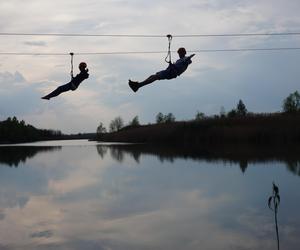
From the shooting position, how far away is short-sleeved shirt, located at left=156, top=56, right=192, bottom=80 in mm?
8906

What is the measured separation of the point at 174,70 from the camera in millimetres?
8914

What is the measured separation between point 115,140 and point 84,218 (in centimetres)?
6384

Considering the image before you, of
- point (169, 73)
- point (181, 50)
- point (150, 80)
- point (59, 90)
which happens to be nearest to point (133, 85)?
point (150, 80)

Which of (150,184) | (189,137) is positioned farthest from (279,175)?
(189,137)

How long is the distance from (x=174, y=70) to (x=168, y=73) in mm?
119

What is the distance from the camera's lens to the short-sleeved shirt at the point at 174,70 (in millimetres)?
8906

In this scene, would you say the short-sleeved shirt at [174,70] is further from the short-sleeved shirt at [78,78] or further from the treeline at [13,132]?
the treeline at [13,132]

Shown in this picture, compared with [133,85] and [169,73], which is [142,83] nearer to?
[133,85]

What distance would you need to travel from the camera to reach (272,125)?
41.6m

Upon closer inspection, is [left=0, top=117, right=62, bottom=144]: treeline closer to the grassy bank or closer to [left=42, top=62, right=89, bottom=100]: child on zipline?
the grassy bank

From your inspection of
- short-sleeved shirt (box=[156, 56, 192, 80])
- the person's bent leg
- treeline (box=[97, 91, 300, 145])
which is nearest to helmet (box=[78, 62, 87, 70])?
the person's bent leg

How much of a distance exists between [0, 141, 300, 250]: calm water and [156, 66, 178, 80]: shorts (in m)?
3.81

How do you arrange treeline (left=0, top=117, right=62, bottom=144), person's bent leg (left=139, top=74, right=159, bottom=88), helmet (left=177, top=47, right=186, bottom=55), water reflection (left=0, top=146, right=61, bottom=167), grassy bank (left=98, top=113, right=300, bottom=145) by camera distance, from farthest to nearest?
treeline (left=0, top=117, right=62, bottom=144) < grassy bank (left=98, top=113, right=300, bottom=145) < water reflection (left=0, top=146, right=61, bottom=167) < helmet (left=177, top=47, right=186, bottom=55) < person's bent leg (left=139, top=74, right=159, bottom=88)

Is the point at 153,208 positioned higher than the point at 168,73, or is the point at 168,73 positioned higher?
the point at 168,73
